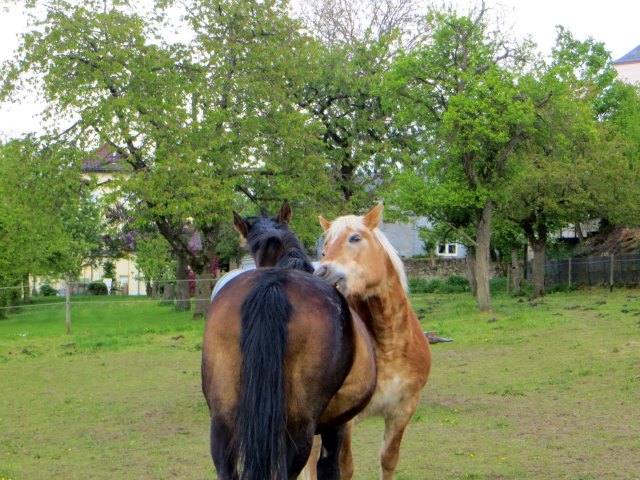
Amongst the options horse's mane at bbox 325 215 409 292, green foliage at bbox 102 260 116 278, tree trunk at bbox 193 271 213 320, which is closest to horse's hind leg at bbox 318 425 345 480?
horse's mane at bbox 325 215 409 292

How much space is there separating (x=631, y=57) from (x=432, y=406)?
62465mm

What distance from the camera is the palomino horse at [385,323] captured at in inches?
193

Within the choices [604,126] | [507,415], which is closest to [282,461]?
[507,415]

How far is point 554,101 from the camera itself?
21.9 m

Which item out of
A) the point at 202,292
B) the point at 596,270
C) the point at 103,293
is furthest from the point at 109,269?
the point at 596,270

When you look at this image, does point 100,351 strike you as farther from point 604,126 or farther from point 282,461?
point 604,126

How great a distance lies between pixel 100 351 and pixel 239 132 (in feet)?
23.7

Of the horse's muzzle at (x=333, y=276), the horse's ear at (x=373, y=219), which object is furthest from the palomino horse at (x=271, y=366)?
the horse's ear at (x=373, y=219)

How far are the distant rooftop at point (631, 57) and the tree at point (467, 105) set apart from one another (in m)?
46.7

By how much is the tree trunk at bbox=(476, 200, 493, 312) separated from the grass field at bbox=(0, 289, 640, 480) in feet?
9.20

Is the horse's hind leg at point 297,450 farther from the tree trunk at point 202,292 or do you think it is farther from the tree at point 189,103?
the tree trunk at point 202,292

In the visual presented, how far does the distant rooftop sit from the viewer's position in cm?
6453

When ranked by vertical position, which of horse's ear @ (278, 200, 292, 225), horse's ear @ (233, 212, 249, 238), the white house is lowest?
horse's ear @ (233, 212, 249, 238)

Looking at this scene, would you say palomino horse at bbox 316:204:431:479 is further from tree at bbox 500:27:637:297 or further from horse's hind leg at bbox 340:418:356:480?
tree at bbox 500:27:637:297
